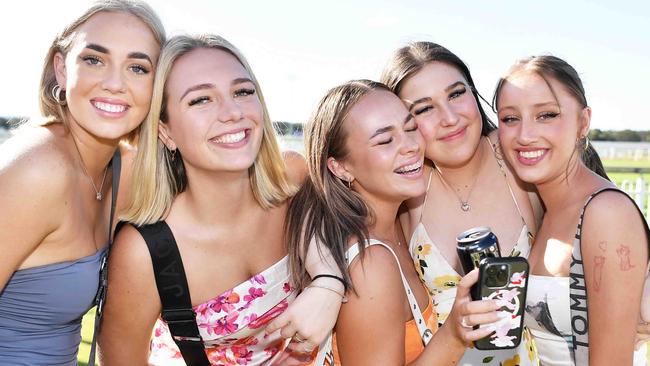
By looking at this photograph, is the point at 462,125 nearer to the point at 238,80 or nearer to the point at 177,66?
the point at 238,80

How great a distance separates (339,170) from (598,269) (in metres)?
1.48

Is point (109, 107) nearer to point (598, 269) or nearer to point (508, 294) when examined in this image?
point (508, 294)

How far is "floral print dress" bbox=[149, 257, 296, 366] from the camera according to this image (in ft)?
11.5

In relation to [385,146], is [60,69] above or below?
above

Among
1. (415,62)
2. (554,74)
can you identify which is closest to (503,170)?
(554,74)

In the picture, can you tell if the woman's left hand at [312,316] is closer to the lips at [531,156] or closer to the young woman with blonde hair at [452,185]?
the young woman with blonde hair at [452,185]

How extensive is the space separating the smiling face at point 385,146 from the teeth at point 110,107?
122cm

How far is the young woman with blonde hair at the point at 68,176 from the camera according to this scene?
288cm

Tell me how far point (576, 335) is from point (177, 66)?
2507mm

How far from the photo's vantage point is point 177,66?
11.3ft

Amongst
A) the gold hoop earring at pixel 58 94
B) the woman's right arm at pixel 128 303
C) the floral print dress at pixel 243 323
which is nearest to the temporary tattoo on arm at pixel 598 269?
the floral print dress at pixel 243 323

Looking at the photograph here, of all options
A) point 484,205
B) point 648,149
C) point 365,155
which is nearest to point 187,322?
point 365,155

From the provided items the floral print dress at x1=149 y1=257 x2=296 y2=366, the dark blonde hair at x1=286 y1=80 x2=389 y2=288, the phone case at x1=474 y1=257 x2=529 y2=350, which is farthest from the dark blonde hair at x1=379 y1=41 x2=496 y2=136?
the phone case at x1=474 y1=257 x2=529 y2=350

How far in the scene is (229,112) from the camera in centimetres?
337
